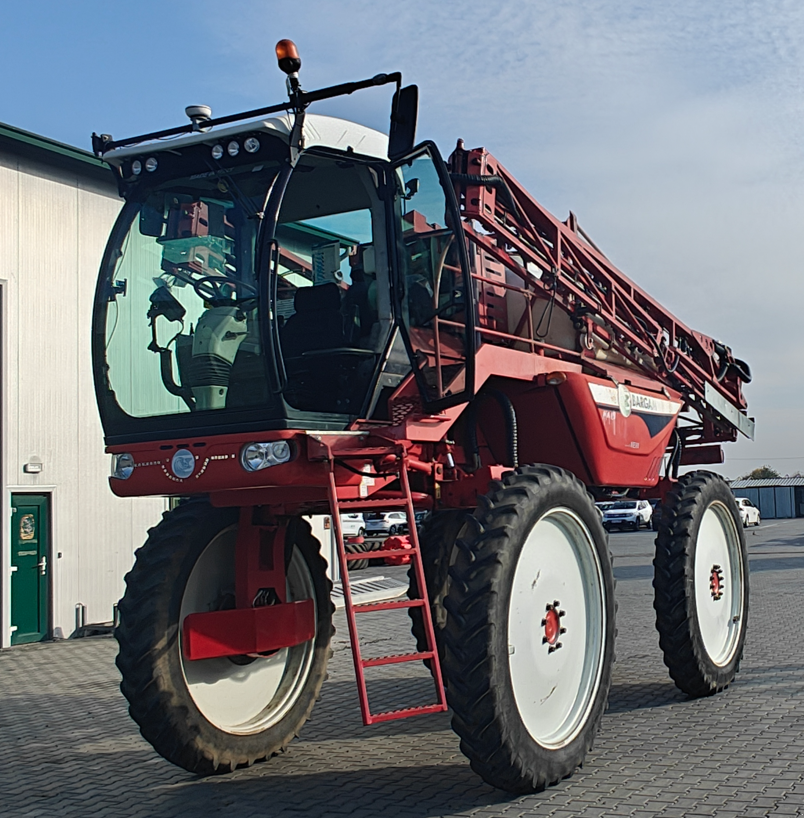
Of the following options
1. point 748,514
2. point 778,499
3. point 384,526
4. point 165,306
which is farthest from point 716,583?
point 778,499

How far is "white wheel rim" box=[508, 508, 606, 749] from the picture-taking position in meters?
5.80

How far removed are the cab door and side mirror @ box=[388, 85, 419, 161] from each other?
0.31 m

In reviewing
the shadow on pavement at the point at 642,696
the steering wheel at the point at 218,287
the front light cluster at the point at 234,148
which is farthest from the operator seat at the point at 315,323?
the shadow on pavement at the point at 642,696

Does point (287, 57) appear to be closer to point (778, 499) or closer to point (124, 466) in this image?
point (124, 466)

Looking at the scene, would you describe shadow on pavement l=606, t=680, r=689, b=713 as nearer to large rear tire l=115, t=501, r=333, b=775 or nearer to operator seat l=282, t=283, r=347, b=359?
large rear tire l=115, t=501, r=333, b=775

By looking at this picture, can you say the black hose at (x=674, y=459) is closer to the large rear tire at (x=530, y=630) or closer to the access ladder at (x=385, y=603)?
the large rear tire at (x=530, y=630)

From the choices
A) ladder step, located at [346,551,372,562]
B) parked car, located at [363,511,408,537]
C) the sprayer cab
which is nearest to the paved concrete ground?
ladder step, located at [346,551,372,562]

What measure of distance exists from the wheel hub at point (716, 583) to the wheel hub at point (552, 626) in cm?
291

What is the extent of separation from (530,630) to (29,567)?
1065cm

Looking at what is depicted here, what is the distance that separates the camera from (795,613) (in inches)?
567

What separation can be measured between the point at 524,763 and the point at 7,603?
35.3ft

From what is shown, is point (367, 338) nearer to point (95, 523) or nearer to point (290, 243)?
point (290, 243)

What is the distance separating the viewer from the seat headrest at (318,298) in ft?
20.2

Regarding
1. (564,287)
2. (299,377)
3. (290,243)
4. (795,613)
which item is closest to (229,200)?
(290,243)
